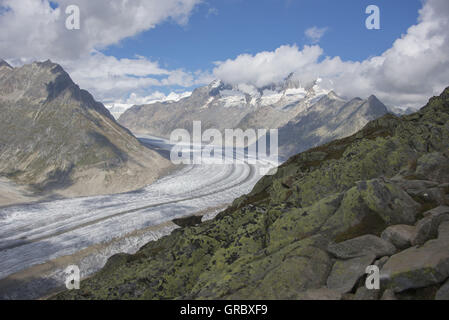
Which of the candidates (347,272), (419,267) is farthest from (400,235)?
(347,272)

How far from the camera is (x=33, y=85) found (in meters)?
150

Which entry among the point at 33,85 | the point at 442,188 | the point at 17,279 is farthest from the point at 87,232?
the point at 33,85

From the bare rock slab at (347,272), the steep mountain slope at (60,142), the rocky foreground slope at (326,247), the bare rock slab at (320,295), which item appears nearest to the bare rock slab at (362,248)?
the rocky foreground slope at (326,247)

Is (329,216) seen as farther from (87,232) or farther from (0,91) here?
(0,91)

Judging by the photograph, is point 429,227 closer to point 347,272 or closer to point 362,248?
point 362,248

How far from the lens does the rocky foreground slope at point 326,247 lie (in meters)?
8.45

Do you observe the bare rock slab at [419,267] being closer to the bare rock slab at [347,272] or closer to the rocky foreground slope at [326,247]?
the rocky foreground slope at [326,247]

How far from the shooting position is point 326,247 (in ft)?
35.1

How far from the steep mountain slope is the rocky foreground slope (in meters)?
91.5

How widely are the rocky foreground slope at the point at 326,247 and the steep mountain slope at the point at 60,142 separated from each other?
91469mm

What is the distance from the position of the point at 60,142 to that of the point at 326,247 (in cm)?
13861

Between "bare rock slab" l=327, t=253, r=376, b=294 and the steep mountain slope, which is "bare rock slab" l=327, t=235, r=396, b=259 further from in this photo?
the steep mountain slope

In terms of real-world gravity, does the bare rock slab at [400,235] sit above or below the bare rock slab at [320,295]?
above

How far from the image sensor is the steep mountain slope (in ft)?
344
